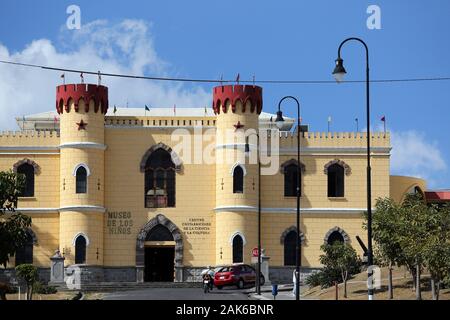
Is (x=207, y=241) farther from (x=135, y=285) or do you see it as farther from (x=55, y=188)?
(x=55, y=188)

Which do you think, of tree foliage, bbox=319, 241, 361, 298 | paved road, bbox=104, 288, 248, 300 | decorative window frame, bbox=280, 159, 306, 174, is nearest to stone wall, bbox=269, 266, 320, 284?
decorative window frame, bbox=280, 159, 306, 174

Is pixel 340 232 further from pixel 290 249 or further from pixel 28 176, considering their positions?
pixel 28 176

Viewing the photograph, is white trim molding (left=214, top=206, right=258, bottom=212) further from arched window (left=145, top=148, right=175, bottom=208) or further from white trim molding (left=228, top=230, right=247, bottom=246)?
arched window (left=145, top=148, right=175, bottom=208)

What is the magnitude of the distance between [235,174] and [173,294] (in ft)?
42.0

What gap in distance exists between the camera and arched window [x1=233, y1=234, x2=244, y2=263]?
6575cm

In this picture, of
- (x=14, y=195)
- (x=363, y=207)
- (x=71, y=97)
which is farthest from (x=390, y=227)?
(x=71, y=97)

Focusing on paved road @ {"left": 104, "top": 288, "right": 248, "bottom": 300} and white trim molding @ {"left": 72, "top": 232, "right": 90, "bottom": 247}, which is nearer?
paved road @ {"left": 104, "top": 288, "right": 248, "bottom": 300}

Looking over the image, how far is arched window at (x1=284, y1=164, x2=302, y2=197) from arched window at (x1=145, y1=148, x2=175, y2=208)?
727 cm

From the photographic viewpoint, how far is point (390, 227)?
46.6m

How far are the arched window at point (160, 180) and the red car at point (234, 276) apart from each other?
8.92 m

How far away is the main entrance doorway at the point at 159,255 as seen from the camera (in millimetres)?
67188

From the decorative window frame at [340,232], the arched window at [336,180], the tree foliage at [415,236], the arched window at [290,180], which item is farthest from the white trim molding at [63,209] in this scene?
the tree foliage at [415,236]

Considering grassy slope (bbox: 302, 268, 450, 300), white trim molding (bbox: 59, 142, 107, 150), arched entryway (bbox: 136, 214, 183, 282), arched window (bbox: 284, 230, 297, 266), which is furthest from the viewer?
arched window (bbox: 284, 230, 297, 266)
